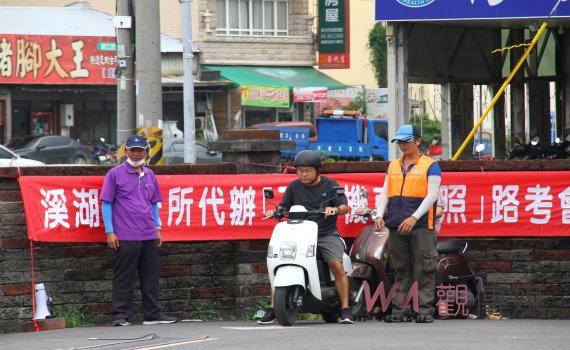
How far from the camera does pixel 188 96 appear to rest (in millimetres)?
22766

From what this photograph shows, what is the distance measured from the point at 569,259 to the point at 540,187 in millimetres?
823

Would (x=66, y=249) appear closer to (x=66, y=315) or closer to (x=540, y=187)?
Result: (x=66, y=315)

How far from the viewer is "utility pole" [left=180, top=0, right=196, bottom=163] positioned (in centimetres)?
2153

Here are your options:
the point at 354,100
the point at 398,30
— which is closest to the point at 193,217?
the point at 398,30

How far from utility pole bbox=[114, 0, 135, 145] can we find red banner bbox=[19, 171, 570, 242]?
5.22 m

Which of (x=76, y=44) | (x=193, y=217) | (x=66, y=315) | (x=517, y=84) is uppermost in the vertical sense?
(x=76, y=44)

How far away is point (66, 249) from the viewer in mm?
12039

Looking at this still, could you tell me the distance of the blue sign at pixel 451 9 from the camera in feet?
58.2

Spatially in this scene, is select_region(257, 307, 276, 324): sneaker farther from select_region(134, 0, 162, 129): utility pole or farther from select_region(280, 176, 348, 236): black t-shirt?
select_region(134, 0, 162, 129): utility pole

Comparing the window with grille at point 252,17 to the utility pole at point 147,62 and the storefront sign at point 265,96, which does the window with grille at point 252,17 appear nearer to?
the storefront sign at point 265,96

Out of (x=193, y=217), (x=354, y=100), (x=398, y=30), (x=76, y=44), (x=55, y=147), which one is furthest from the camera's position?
(x=354, y=100)

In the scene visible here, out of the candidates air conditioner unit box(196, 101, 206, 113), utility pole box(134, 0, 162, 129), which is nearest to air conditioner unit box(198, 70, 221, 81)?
air conditioner unit box(196, 101, 206, 113)

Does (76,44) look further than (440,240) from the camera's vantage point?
Yes

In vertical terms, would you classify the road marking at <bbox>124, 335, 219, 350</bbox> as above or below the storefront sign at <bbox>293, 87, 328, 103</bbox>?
below
